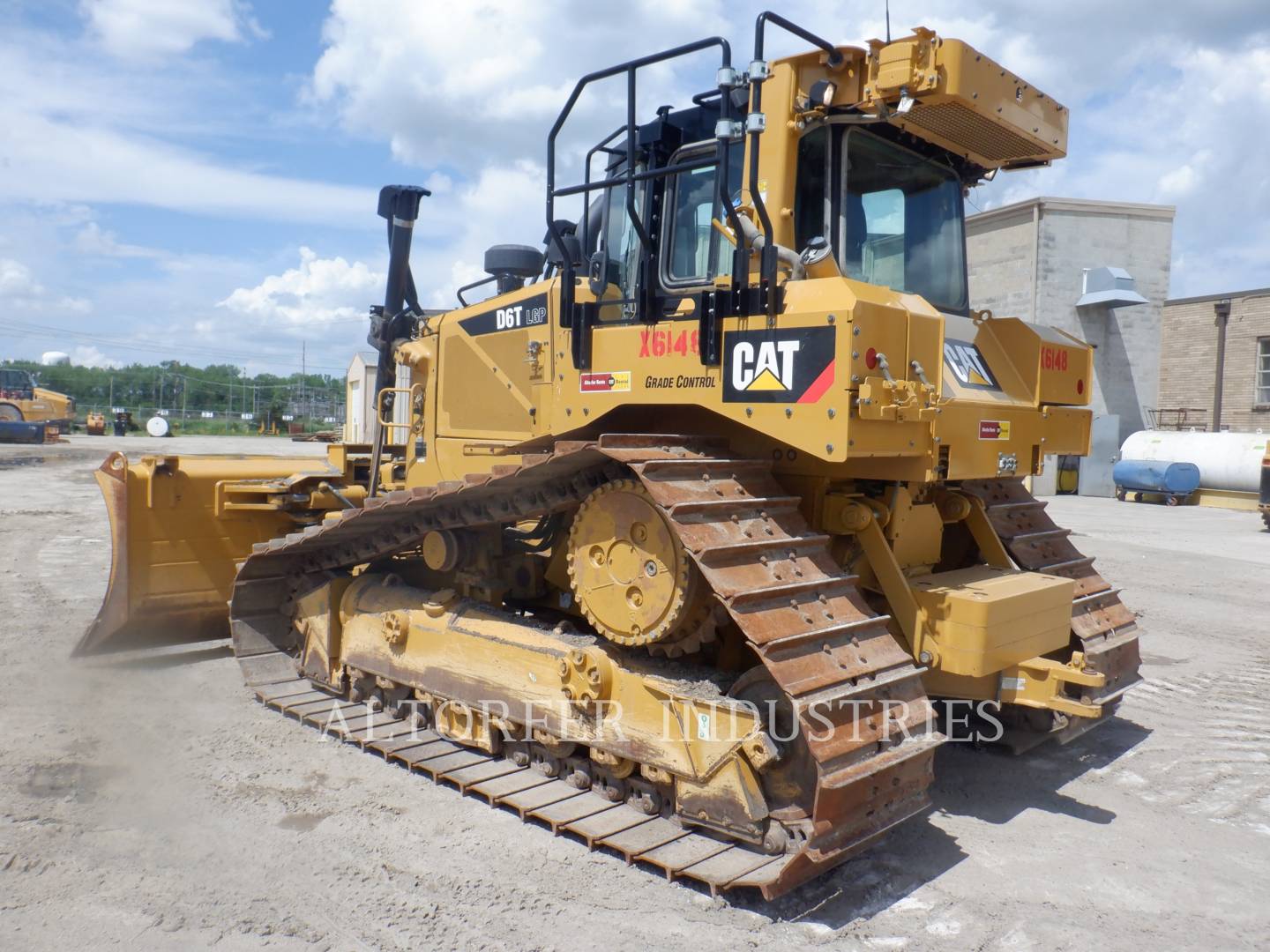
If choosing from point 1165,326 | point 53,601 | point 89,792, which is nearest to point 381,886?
point 89,792

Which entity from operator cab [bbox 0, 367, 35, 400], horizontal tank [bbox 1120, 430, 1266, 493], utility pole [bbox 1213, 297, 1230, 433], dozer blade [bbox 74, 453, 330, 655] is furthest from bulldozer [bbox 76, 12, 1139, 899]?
operator cab [bbox 0, 367, 35, 400]

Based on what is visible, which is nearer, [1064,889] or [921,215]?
[1064,889]

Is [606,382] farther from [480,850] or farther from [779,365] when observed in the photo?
[480,850]

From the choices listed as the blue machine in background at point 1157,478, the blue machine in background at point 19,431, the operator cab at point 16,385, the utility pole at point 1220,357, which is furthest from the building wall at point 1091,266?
the operator cab at point 16,385

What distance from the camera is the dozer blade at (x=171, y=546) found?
22.1 feet

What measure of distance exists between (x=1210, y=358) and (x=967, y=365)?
25.6 m

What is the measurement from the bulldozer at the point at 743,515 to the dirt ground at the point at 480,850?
24cm

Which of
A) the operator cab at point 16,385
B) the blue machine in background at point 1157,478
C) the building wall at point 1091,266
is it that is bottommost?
the blue machine in background at point 1157,478

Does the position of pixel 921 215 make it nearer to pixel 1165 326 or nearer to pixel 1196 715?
pixel 1196 715

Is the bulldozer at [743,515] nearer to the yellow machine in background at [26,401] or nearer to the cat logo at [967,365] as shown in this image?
the cat logo at [967,365]

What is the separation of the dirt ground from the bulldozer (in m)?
0.24

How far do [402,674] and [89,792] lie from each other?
5.22ft

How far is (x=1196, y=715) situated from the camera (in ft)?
20.4

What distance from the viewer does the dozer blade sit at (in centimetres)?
672
